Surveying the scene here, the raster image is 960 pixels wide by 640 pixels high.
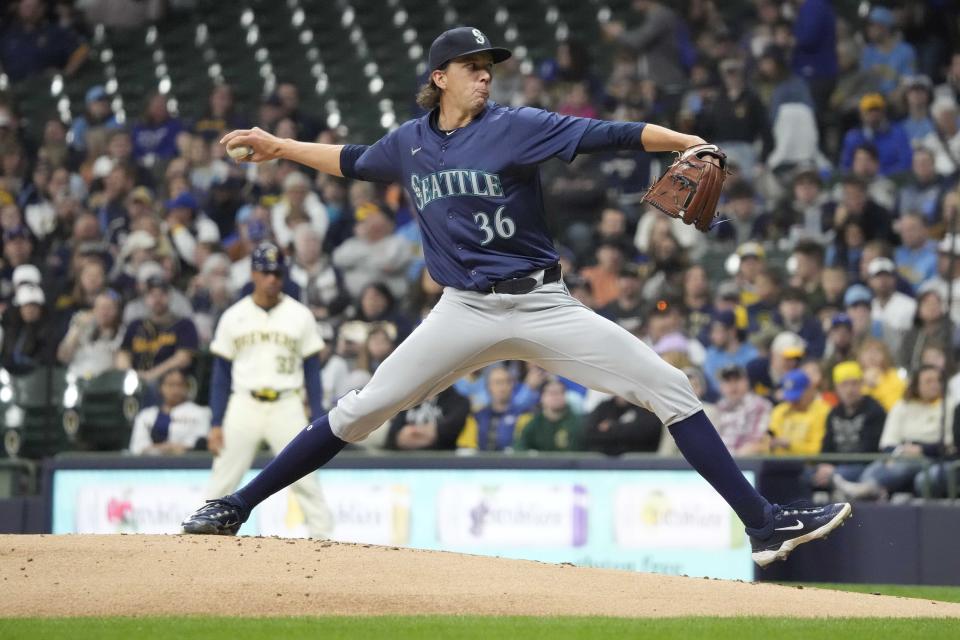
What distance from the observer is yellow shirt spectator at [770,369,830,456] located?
1113cm

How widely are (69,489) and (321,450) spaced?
615 cm

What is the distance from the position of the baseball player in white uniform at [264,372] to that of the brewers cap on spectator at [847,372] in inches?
140

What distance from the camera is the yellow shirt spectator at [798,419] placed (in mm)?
11133

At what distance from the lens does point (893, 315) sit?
1234cm

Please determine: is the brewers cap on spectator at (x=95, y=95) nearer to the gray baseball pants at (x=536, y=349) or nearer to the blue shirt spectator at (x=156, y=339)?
the blue shirt spectator at (x=156, y=339)

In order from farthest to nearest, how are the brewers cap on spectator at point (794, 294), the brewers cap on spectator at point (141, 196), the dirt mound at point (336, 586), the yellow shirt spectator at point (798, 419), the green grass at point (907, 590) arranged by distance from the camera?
1. the brewers cap on spectator at point (141, 196)
2. the brewers cap on spectator at point (794, 294)
3. the yellow shirt spectator at point (798, 419)
4. the green grass at point (907, 590)
5. the dirt mound at point (336, 586)

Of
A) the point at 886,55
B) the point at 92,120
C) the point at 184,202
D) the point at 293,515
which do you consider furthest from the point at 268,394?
the point at 92,120

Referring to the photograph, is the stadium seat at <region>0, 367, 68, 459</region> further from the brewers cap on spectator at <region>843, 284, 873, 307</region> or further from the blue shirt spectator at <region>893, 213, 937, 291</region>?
the blue shirt spectator at <region>893, 213, 937, 291</region>

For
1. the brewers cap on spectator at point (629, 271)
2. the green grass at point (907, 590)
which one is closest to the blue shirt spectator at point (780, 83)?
the brewers cap on spectator at point (629, 271)

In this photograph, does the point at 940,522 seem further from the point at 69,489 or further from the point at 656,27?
the point at 656,27

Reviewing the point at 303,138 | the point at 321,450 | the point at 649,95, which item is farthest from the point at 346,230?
the point at 321,450

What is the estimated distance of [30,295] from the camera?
46.6ft

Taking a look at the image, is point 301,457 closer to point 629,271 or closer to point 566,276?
point 566,276

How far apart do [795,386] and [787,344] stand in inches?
33.3
